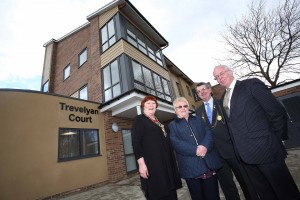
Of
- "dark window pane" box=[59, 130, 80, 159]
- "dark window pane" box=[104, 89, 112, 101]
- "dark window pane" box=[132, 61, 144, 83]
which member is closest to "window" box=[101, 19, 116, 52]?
"dark window pane" box=[132, 61, 144, 83]

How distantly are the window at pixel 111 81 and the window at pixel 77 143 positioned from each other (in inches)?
83.3

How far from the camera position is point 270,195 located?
1892 millimetres

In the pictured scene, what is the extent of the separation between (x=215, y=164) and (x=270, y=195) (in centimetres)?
65

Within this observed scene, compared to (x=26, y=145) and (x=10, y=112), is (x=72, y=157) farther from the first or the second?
(x=10, y=112)

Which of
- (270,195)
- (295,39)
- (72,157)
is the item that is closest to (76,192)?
(72,157)

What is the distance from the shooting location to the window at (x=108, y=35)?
9.55m

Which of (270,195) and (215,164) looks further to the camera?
(215,164)

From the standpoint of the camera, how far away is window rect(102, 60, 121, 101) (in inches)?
332

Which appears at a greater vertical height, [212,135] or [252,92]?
[252,92]

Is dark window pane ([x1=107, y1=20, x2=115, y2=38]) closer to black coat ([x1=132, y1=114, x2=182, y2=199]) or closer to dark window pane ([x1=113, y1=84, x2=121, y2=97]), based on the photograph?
dark window pane ([x1=113, y1=84, x2=121, y2=97])

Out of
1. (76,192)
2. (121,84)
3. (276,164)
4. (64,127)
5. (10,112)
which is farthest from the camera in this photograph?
(121,84)

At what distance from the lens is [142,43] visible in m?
11.0

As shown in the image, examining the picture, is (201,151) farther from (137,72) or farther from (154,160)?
(137,72)

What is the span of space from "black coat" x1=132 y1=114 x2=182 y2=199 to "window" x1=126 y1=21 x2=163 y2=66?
27.4ft
